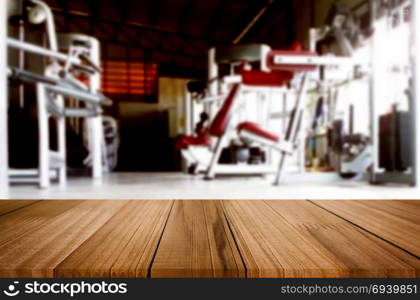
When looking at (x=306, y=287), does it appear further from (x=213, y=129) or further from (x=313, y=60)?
(x=213, y=129)

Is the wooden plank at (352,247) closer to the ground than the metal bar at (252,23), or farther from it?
closer to the ground

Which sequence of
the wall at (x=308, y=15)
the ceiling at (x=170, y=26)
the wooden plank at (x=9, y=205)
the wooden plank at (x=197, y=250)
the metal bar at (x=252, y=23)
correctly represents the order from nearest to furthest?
the wooden plank at (x=197, y=250), the wooden plank at (x=9, y=205), the wall at (x=308, y=15), the metal bar at (x=252, y=23), the ceiling at (x=170, y=26)

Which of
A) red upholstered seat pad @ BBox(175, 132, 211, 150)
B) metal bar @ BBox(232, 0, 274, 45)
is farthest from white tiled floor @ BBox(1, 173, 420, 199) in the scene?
metal bar @ BBox(232, 0, 274, 45)

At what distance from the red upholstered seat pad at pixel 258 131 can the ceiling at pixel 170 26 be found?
4966 mm

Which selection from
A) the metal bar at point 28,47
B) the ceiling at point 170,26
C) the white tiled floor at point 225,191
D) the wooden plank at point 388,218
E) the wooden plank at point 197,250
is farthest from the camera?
the ceiling at point 170,26

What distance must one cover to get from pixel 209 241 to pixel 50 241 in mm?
230

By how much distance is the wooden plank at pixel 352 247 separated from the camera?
0.42 metres

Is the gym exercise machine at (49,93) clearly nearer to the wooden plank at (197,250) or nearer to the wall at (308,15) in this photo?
the wooden plank at (197,250)

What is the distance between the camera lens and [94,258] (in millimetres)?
468

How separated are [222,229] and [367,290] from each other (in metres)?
0.30

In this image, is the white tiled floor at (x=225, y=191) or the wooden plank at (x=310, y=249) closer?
the wooden plank at (x=310, y=249)

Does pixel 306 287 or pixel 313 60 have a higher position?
pixel 313 60

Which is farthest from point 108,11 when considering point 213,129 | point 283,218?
point 283,218

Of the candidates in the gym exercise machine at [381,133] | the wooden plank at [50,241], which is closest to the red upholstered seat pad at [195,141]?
the gym exercise machine at [381,133]
